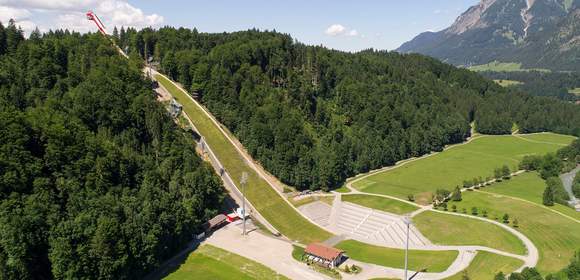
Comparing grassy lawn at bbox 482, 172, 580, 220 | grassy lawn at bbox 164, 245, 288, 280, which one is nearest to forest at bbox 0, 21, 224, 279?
grassy lawn at bbox 164, 245, 288, 280

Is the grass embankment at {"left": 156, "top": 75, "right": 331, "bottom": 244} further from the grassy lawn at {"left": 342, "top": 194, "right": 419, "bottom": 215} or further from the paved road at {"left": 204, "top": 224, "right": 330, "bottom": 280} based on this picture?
the grassy lawn at {"left": 342, "top": 194, "right": 419, "bottom": 215}

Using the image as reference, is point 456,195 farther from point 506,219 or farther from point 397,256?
point 397,256

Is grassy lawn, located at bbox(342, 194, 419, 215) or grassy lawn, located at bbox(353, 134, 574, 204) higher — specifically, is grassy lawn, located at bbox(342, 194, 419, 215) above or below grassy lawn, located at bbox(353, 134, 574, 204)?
below

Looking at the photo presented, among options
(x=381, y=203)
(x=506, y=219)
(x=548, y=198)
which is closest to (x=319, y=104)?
(x=381, y=203)

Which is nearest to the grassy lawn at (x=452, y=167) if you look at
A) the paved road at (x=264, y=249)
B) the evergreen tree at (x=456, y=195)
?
the evergreen tree at (x=456, y=195)

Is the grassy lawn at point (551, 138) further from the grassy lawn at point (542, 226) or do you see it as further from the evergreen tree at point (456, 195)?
the evergreen tree at point (456, 195)

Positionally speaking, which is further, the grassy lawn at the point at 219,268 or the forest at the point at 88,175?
the grassy lawn at the point at 219,268
